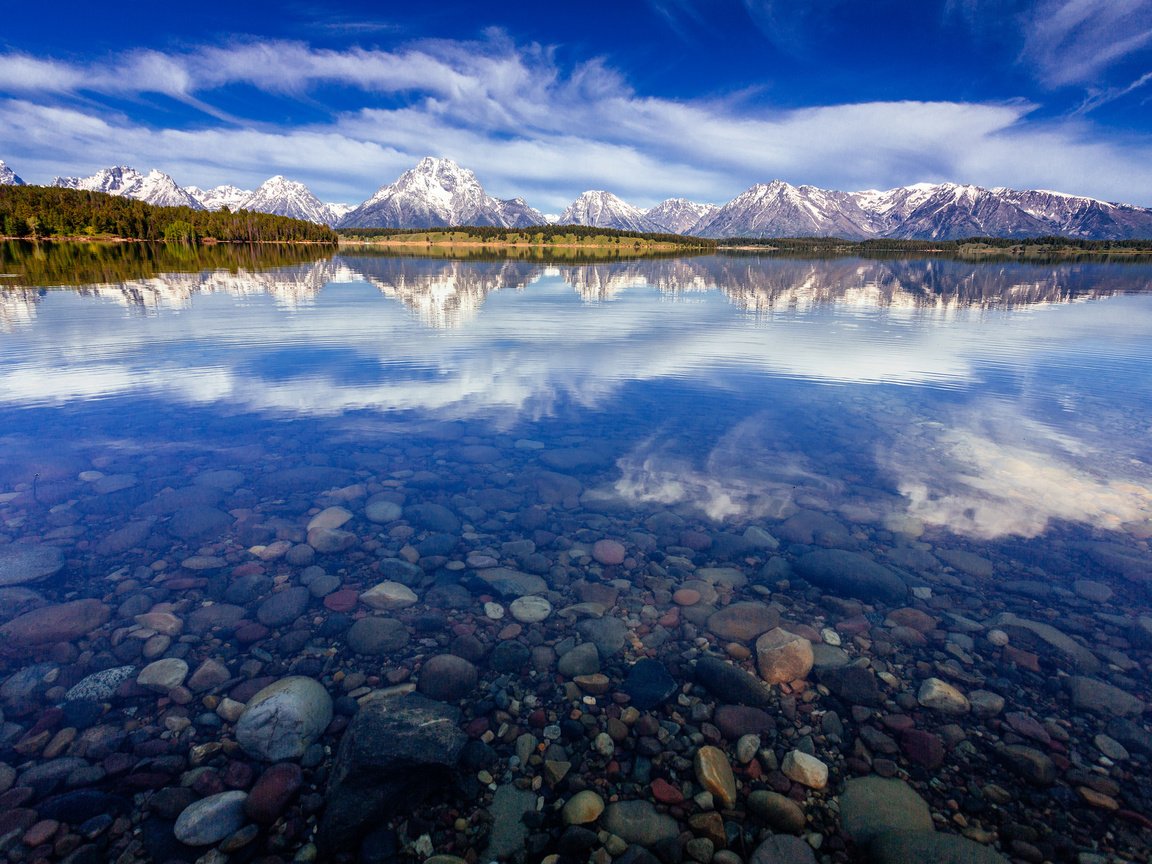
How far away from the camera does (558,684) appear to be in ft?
28.8

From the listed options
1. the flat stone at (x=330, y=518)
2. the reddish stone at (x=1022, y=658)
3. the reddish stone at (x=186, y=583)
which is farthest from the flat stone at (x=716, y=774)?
the reddish stone at (x=186, y=583)

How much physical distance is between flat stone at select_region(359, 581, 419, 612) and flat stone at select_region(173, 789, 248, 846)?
13.1 ft

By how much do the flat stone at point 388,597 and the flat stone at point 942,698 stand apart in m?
9.00

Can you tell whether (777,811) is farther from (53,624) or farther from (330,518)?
(53,624)

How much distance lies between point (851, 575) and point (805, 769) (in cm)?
544

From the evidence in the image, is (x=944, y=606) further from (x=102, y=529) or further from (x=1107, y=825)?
(x=102, y=529)

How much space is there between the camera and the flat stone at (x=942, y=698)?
27.3 ft

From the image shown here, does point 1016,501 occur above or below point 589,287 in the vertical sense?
below

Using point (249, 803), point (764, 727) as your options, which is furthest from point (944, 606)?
point (249, 803)

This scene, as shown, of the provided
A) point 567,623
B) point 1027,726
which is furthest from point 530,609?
point 1027,726

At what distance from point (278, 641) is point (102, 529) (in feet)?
22.4

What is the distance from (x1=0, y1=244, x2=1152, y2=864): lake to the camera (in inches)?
260

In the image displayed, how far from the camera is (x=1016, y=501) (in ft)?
49.3

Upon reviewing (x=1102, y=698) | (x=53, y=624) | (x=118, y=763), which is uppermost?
(x=53, y=624)
